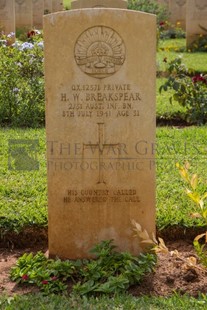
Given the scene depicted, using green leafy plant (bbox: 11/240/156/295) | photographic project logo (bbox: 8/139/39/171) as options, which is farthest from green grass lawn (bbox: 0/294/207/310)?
photographic project logo (bbox: 8/139/39/171)

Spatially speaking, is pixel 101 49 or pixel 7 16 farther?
pixel 7 16

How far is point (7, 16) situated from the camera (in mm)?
15039

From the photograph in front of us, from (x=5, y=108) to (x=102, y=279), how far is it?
4.54 meters

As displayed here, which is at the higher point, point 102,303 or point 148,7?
point 148,7

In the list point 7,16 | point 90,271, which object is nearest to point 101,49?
point 90,271

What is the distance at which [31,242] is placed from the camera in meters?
4.68

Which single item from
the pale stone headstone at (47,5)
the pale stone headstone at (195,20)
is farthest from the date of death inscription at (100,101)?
the pale stone headstone at (47,5)

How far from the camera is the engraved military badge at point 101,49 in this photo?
407cm

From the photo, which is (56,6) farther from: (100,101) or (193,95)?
(100,101)

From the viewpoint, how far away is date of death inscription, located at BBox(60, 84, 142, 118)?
411cm

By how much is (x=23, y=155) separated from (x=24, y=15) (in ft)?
42.3

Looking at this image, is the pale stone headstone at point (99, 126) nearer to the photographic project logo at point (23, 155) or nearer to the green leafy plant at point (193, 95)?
the photographic project logo at point (23, 155)

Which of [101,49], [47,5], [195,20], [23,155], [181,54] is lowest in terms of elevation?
[23,155]

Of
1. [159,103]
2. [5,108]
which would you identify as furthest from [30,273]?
[159,103]
